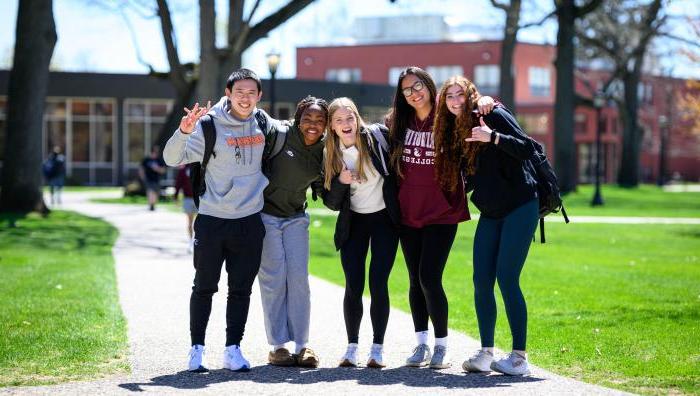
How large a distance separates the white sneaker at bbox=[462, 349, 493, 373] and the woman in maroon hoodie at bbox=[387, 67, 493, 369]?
251 mm

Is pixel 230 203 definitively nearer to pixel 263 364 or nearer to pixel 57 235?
pixel 263 364

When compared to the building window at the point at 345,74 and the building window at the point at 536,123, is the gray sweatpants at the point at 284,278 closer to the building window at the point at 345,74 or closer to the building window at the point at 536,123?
the building window at the point at 536,123

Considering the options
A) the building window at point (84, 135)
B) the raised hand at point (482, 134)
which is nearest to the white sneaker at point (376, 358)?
the raised hand at point (482, 134)

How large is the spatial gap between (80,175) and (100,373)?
4705 centimetres

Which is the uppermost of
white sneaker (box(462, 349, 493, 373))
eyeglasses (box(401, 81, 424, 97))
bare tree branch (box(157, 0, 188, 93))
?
bare tree branch (box(157, 0, 188, 93))

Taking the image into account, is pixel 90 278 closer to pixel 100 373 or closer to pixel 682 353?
Result: pixel 100 373

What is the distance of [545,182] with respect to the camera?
7.09 metres

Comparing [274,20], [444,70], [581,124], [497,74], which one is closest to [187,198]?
[274,20]

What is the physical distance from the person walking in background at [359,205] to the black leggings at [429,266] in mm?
138

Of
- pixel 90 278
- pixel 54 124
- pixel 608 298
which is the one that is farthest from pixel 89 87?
pixel 608 298

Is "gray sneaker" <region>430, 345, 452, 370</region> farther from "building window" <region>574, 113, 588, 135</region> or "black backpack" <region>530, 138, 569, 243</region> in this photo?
"building window" <region>574, 113, 588, 135</region>

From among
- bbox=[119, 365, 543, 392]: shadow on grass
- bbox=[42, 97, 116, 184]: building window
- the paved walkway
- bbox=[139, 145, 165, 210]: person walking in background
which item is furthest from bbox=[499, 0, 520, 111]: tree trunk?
bbox=[119, 365, 543, 392]: shadow on grass

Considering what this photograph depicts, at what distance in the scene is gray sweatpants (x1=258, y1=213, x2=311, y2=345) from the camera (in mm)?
7285

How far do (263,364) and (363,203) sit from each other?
1.31 metres
